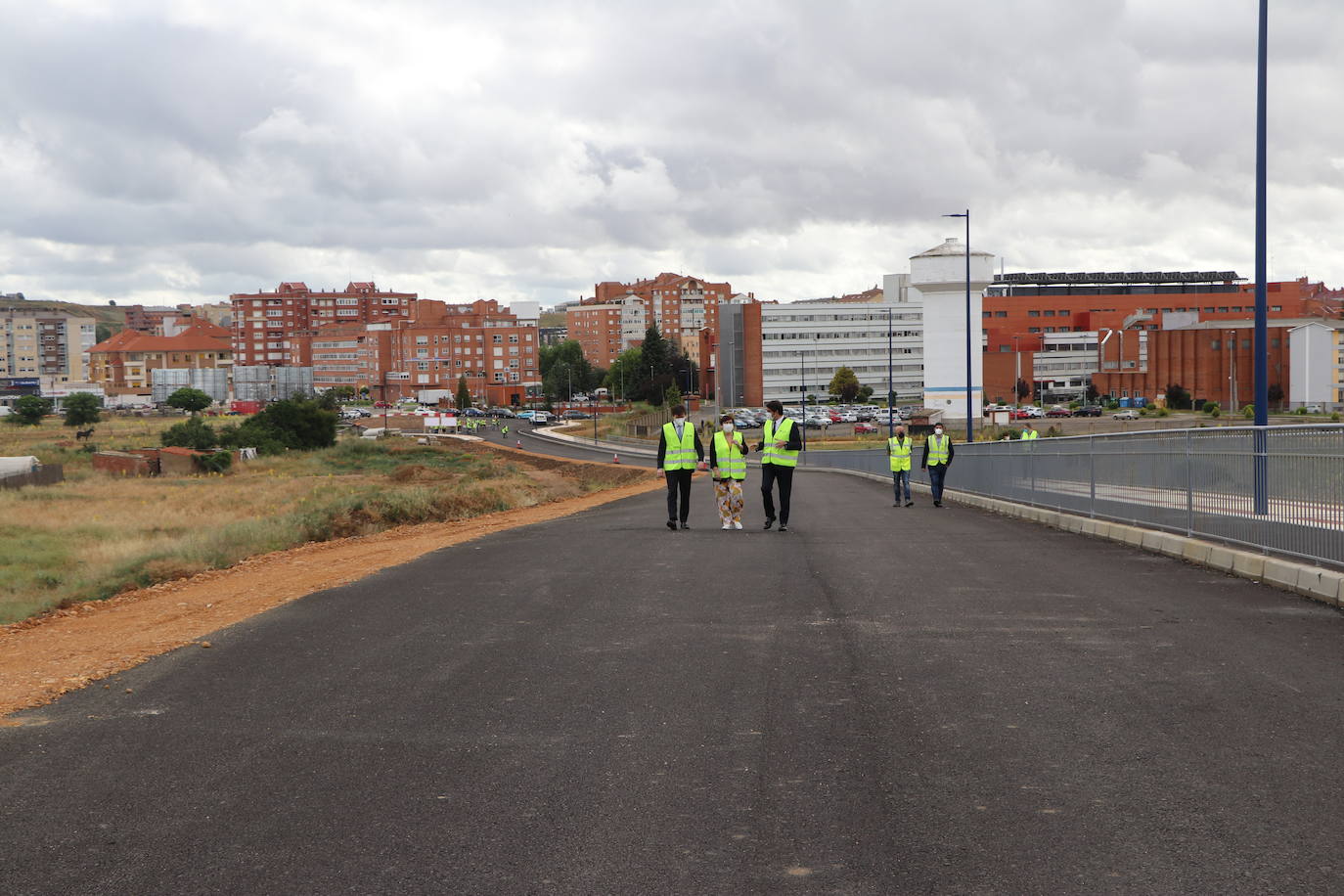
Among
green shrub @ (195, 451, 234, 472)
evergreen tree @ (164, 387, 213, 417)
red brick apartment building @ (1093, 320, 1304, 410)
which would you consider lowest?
green shrub @ (195, 451, 234, 472)

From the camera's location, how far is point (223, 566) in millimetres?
16859

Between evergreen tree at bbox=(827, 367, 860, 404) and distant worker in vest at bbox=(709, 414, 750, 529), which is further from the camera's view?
evergreen tree at bbox=(827, 367, 860, 404)

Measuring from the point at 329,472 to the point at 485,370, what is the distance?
118412 millimetres

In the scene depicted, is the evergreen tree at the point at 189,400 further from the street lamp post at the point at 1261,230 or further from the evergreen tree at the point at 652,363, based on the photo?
the street lamp post at the point at 1261,230

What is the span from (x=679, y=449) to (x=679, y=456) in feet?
0.36

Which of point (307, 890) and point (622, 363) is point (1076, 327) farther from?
point (307, 890)

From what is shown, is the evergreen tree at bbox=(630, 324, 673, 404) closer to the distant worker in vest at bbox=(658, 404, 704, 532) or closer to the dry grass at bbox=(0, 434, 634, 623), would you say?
the dry grass at bbox=(0, 434, 634, 623)

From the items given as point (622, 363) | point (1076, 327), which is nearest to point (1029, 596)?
point (1076, 327)

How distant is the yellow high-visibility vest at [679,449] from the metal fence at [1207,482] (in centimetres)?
588

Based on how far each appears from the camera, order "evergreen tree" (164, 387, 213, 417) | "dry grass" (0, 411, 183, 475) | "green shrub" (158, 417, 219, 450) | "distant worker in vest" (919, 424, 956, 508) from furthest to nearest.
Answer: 1. "evergreen tree" (164, 387, 213, 417)
2. "green shrub" (158, 417, 219, 450)
3. "dry grass" (0, 411, 183, 475)
4. "distant worker in vest" (919, 424, 956, 508)

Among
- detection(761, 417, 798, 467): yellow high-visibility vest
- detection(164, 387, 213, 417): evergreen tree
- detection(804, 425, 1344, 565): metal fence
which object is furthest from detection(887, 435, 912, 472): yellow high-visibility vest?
detection(164, 387, 213, 417): evergreen tree

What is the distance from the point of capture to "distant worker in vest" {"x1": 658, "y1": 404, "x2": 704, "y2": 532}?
53.6 feet

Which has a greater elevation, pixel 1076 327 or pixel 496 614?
pixel 1076 327

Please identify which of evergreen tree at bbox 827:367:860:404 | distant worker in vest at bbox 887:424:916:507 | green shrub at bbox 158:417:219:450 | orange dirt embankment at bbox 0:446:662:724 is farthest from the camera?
evergreen tree at bbox 827:367:860:404
